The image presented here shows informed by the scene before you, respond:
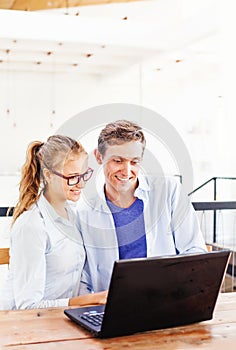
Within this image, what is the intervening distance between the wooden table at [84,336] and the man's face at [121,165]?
1.91ft

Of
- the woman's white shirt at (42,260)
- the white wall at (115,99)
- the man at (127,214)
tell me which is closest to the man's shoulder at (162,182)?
the man at (127,214)

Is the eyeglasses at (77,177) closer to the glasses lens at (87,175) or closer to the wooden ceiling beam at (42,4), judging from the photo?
the glasses lens at (87,175)

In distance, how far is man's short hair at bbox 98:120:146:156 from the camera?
1979mm

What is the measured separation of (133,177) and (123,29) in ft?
20.6

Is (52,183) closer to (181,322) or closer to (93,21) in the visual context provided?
(181,322)

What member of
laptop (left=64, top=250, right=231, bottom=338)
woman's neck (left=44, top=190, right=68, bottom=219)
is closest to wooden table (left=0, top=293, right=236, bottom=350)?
laptop (left=64, top=250, right=231, bottom=338)

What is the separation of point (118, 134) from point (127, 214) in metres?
0.31

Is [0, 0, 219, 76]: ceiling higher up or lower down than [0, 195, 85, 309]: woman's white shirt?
higher up

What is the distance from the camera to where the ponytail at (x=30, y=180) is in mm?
1881

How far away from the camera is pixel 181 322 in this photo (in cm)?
150

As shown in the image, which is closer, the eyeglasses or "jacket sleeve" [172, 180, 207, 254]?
the eyeglasses

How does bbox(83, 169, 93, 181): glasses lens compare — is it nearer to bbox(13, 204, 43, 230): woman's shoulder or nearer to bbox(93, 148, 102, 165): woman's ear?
bbox(93, 148, 102, 165): woman's ear

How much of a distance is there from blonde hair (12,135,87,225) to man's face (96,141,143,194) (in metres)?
0.10

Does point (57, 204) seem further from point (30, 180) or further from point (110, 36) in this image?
point (110, 36)
